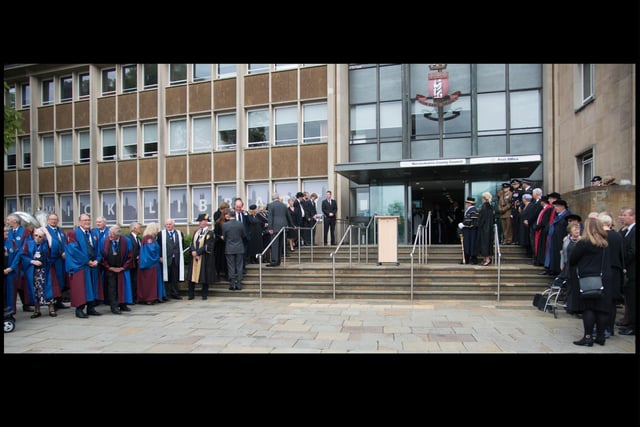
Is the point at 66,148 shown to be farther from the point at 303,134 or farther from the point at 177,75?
the point at 303,134

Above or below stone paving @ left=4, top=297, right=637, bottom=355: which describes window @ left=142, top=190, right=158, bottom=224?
above

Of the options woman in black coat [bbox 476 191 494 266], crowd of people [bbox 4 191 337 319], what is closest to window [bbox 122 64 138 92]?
→ crowd of people [bbox 4 191 337 319]

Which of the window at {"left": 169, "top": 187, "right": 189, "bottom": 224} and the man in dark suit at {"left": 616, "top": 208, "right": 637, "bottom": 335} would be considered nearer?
the man in dark suit at {"left": 616, "top": 208, "right": 637, "bottom": 335}

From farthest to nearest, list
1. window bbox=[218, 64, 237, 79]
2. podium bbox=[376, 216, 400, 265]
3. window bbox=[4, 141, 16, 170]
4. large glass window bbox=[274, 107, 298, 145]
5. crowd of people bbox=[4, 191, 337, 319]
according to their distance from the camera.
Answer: window bbox=[4, 141, 16, 170]
window bbox=[218, 64, 237, 79]
large glass window bbox=[274, 107, 298, 145]
podium bbox=[376, 216, 400, 265]
crowd of people bbox=[4, 191, 337, 319]

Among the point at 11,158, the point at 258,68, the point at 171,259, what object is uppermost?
the point at 258,68

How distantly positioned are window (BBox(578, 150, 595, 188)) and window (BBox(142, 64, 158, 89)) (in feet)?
60.3

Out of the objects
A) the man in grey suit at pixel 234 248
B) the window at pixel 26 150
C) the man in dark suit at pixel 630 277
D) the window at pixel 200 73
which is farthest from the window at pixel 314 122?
the window at pixel 26 150

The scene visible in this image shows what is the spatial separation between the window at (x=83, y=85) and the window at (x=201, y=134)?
271 inches

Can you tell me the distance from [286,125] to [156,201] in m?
7.55

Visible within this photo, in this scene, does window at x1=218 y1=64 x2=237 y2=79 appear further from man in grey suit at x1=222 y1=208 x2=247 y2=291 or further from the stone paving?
the stone paving

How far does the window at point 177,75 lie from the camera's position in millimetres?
21141

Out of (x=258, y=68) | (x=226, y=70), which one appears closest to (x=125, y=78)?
(x=226, y=70)

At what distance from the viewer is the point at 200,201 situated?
824 inches

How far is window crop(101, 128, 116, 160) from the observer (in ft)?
74.7
